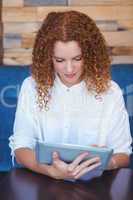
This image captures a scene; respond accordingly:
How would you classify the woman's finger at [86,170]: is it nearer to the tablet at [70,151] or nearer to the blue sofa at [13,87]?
the tablet at [70,151]

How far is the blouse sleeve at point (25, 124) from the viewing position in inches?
71.6

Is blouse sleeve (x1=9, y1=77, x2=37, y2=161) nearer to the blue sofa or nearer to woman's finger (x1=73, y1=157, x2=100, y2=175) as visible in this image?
woman's finger (x1=73, y1=157, x2=100, y2=175)

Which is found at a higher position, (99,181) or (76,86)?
(76,86)

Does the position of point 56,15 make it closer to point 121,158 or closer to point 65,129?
point 65,129

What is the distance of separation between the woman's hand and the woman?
0.67 feet

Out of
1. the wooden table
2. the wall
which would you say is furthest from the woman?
the wall

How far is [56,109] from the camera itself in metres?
1.88

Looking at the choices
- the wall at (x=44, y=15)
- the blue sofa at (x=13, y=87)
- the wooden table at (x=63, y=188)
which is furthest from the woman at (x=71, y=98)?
the wall at (x=44, y=15)

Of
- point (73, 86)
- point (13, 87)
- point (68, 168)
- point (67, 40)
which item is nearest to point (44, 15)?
point (13, 87)

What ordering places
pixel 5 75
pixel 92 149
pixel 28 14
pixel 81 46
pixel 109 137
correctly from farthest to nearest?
pixel 28 14 → pixel 5 75 → pixel 109 137 → pixel 81 46 → pixel 92 149

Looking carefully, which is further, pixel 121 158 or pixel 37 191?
pixel 121 158

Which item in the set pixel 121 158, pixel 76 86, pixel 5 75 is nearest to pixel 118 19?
pixel 5 75

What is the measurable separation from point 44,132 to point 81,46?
40 cm

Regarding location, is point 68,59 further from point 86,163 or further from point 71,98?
point 86,163
